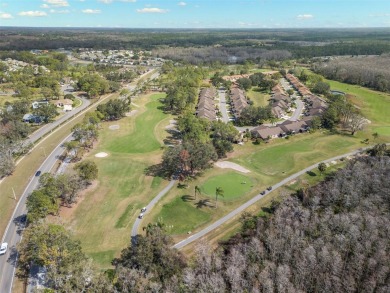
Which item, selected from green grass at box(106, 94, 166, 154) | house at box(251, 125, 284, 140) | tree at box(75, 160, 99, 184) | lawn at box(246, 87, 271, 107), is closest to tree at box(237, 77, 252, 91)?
lawn at box(246, 87, 271, 107)

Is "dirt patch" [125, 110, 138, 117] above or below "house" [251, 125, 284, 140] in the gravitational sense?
above

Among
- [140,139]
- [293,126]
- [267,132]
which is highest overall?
[293,126]

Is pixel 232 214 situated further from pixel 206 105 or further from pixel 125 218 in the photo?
pixel 206 105

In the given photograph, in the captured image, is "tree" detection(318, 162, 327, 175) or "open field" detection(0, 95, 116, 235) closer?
"open field" detection(0, 95, 116, 235)

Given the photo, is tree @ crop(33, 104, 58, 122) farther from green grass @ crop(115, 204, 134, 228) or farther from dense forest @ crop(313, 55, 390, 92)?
dense forest @ crop(313, 55, 390, 92)

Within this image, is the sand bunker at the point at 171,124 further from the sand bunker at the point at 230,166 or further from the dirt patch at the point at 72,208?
the dirt patch at the point at 72,208

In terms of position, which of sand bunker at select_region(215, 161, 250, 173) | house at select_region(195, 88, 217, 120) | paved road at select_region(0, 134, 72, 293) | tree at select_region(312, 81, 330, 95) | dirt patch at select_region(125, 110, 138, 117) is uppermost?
tree at select_region(312, 81, 330, 95)

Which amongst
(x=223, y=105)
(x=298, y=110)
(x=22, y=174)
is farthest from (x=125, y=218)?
(x=298, y=110)

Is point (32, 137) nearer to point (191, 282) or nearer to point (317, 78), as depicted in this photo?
point (191, 282)
